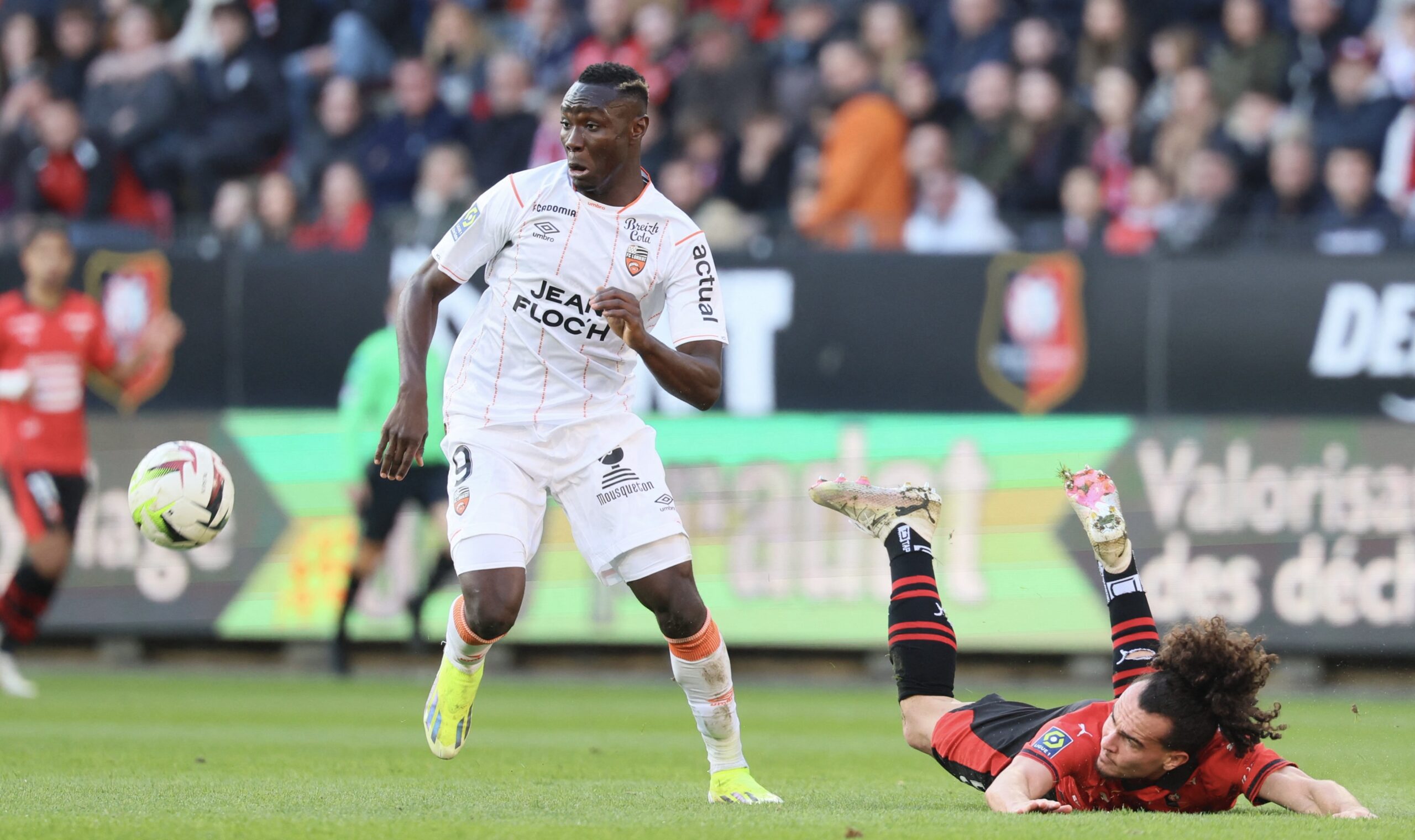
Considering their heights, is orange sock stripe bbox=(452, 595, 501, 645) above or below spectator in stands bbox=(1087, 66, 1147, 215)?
below

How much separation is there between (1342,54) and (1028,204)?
2290 millimetres

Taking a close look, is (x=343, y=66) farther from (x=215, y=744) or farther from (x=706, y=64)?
(x=215, y=744)

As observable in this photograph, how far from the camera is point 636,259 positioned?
682 centimetres

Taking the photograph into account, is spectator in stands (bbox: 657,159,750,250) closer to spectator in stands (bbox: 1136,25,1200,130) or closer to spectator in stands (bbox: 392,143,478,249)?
spectator in stands (bbox: 392,143,478,249)

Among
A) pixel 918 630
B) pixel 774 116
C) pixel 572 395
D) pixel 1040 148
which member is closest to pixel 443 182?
pixel 774 116

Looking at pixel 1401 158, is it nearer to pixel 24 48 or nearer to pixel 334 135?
pixel 334 135

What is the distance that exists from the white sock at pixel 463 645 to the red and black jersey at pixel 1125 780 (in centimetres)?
190

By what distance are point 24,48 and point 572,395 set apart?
39.1 ft

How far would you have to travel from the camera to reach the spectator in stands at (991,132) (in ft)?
44.8

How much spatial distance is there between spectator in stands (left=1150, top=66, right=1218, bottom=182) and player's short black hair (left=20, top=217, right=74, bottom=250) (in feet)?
23.6

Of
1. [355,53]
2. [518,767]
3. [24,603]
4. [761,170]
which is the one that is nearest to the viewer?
[518,767]

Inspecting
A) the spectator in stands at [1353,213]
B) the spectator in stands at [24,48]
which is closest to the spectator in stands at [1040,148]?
the spectator in stands at [1353,213]

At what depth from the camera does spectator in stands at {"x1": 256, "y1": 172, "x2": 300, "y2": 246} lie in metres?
14.5

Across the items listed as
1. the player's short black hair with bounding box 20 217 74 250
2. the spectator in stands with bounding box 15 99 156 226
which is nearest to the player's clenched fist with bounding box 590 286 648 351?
the player's short black hair with bounding box 20 217 74 250
